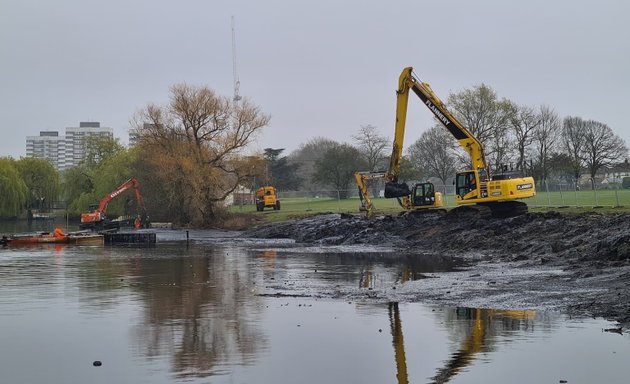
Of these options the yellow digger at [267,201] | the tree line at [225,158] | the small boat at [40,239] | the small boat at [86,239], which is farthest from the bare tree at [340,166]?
the small boat at [40,239]

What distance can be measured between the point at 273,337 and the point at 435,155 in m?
92.9

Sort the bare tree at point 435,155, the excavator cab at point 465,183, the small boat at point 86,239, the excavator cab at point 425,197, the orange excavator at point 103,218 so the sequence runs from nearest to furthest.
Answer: the excavator cab at point 465,183, the excavator cab at point 425,197, the small boat at point 86,239, the orange excavator at point 103,218, the bare tree at point 435,155

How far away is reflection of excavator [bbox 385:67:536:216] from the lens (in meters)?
42.9

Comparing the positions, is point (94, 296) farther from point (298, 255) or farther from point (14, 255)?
point (14, 255)

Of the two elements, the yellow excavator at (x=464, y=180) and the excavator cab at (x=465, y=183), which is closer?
the yellow excavator at (x=464, y=180)

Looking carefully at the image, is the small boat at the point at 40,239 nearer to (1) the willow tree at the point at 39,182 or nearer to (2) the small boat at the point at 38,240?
(2) the small boat at the point at 38,240

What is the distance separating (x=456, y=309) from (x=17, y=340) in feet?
32.2

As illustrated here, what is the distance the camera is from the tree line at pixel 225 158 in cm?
7306

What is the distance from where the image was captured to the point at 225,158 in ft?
242

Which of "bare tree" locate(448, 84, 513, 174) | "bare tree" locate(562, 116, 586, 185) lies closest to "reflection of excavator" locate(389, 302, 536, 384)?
"bare tree" locate(448, 84, 513, 174)

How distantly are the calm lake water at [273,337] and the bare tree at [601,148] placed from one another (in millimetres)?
76271

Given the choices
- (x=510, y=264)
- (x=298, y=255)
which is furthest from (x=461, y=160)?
(x=510, y=264)

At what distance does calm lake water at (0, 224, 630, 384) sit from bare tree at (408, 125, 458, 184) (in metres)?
77.5

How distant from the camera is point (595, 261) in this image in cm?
2608
